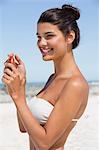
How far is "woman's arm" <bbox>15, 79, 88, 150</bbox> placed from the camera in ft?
5.76

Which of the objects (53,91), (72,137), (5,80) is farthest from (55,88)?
(72,137)

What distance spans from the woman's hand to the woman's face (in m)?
0.20

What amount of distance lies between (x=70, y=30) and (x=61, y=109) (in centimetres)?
44

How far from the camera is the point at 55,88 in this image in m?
2.00

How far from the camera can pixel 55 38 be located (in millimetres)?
1900

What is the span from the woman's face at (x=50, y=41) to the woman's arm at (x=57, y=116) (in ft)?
0.58

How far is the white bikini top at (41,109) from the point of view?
1896 millimetres

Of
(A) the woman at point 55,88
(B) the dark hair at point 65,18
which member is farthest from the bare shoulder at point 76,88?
(B) the dark hair at point 65,18

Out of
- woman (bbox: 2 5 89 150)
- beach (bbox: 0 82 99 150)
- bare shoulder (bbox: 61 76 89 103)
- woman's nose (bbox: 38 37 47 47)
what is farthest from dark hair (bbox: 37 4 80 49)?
beach (bbox: 0 82 99 150)

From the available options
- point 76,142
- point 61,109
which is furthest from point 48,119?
point 76,142

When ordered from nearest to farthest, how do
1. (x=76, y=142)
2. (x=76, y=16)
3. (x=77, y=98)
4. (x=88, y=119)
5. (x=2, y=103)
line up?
(x=77, y=98)
(x=76, y=16)
(x=76, y=142)
(x=88, y=119)
(x=2, y=103)

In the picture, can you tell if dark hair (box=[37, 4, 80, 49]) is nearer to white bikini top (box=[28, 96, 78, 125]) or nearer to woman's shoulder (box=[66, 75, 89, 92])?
woman's shoulder (box=[66, 75, 89, 92])

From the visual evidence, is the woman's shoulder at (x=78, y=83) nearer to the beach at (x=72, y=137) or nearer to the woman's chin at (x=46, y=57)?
the woman's chin at (x=46, y=57)

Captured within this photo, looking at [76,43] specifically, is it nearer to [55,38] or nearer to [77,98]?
[55,38]
